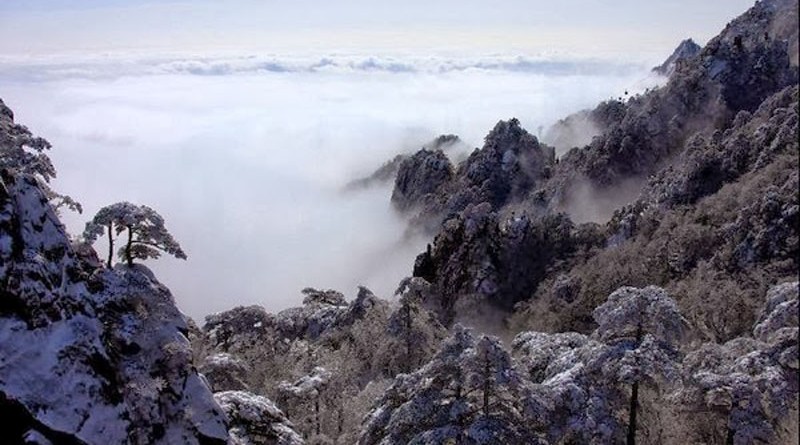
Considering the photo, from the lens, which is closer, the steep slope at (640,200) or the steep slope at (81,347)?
the steep slope at (81,347)

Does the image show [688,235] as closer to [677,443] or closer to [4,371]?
[677,443]

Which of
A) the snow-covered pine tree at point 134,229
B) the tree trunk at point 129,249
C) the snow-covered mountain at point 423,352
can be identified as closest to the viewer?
the snow-covered mountain at point 423,352

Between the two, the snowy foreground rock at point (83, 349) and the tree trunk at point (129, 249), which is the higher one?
the tree trunk at point (129, 249)

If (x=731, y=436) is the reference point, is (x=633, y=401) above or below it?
above

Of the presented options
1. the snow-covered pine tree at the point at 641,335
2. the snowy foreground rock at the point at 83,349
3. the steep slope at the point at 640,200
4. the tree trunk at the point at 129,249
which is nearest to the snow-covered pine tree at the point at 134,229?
the tree trunk at the point at 129,249

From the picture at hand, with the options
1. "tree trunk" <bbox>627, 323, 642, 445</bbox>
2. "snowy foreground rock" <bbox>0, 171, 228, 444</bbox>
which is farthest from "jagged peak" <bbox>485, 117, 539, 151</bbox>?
"tree trunk" <bbox>627, 323, 642, 445</bbox>

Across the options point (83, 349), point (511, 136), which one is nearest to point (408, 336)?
point (83, 349)

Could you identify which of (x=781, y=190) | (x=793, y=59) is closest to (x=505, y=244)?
(x=781, y=190)

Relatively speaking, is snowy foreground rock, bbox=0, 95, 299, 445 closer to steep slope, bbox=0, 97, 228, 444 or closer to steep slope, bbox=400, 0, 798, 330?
steep slope, bbox=0, 97, 228, 444

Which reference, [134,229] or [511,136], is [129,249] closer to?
[134,229]

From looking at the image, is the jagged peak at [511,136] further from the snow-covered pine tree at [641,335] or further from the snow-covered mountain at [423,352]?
the snow-covered pine tree at [641,335]

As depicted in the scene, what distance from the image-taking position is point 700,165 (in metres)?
107

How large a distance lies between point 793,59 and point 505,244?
109 m

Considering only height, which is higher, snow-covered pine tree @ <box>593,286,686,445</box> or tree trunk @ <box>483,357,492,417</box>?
snow-covered pine tree @ <box>593,286,686,445</box>
